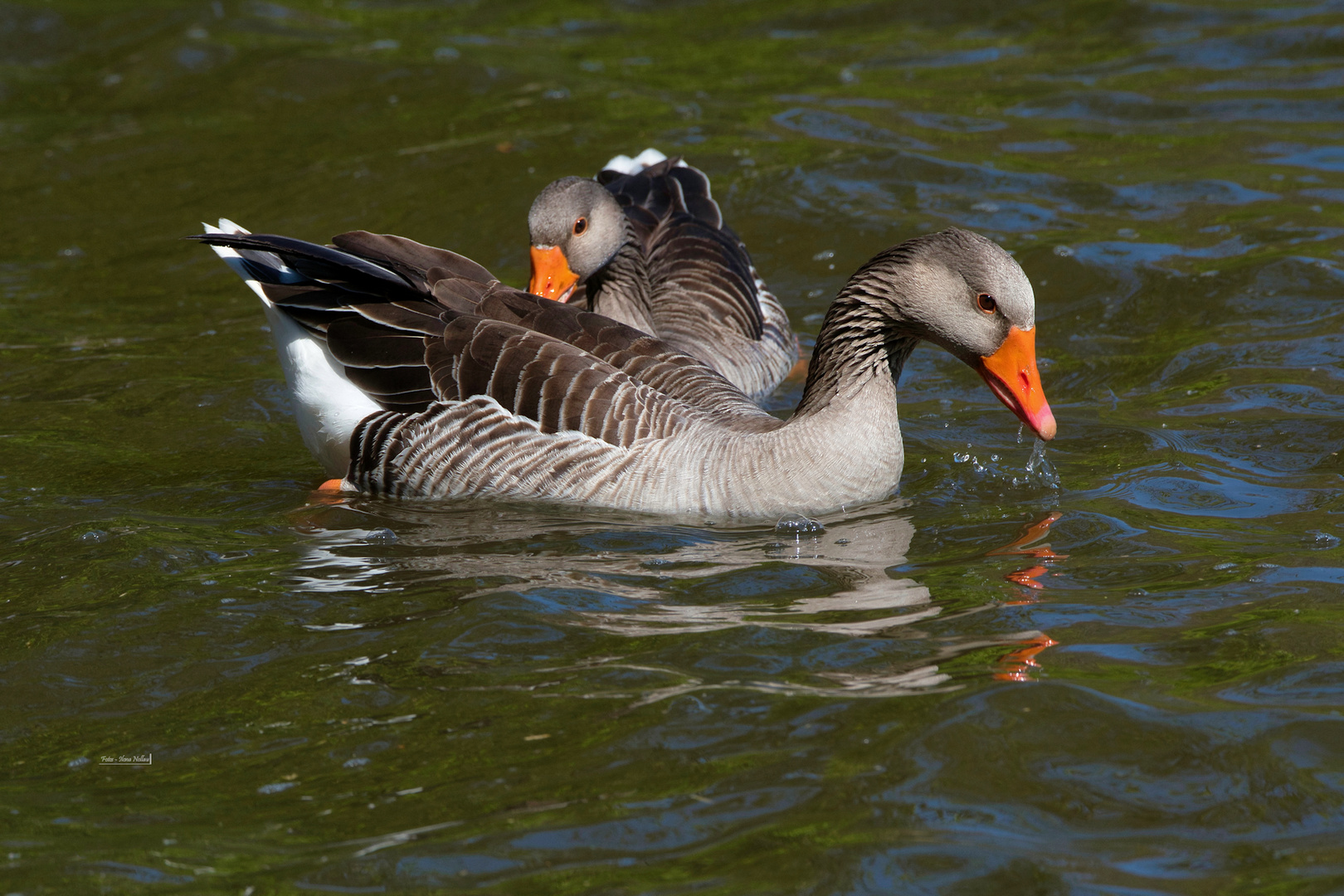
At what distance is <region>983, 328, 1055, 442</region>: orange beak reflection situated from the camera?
6.27 metres

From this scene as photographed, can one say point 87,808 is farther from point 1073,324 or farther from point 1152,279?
point 1152,279

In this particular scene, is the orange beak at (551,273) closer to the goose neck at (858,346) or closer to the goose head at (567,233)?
the goose head at (567,233)

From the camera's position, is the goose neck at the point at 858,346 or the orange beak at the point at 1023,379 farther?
the goose neck at the point at 858,346

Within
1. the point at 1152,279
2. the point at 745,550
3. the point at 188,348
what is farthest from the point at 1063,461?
the point at 188,348

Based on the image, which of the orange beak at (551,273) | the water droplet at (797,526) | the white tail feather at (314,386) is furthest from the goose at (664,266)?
the water droplet at (797,526)

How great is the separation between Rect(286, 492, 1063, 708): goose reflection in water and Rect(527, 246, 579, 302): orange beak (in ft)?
6.82

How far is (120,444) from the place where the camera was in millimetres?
8141

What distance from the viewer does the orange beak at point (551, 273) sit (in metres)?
8.82

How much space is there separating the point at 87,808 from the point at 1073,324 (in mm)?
7164

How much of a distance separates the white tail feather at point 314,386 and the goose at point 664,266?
171 centimetres

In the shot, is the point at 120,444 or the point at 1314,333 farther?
the point at 1314,333

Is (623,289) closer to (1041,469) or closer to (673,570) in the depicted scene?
(1041,469)

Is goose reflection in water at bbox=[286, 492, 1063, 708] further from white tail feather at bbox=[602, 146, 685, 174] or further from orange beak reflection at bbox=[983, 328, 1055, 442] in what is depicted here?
white tail feather at bbox=[602, 146, 685, 174]

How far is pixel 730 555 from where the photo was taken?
246 inches
